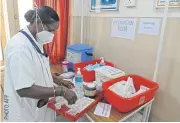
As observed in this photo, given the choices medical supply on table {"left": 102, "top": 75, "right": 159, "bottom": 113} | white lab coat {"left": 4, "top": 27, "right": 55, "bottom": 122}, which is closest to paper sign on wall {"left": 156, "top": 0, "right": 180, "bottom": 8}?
medical supply on table {"left": 102, "top": 75, "right": 159, "bottom": 113}

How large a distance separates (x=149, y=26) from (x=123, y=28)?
281 mm

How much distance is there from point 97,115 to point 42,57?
0.52 m

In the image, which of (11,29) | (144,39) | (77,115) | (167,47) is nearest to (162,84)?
(167,47)

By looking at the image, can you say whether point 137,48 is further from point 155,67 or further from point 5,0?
point 5,0

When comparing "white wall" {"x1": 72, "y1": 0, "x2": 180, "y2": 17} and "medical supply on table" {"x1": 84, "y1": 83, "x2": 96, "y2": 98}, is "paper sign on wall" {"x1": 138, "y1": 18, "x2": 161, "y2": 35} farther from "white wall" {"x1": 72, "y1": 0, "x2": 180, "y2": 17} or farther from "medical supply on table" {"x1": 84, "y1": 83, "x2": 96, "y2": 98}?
"medical supply on table" {"x1": 84, "y1": 83, "x2": 96, "y2": 98}

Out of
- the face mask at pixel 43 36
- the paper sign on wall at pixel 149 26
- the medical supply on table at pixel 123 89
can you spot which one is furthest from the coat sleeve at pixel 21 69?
the paper sign on wall at pixel 149 26

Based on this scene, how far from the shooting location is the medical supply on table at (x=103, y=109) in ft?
3.34

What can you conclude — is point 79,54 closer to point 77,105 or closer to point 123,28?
point 123,28

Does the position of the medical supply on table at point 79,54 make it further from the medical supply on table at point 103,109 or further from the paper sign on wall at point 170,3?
the paper sign on wall at point 170,3

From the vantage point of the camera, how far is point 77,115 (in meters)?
0.96

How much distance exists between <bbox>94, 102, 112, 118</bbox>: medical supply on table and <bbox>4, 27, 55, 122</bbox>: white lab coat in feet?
1.15

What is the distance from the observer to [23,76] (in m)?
0.79

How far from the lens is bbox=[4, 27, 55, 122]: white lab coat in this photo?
800 mm

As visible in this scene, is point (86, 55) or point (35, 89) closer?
point (35, 89)
